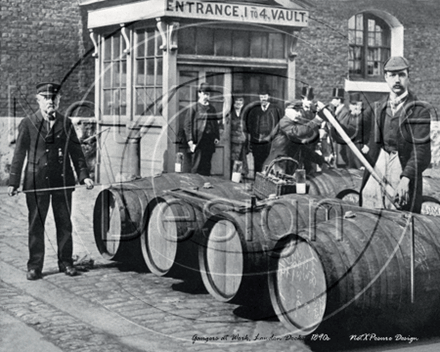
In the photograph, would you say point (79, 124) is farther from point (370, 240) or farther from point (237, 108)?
point (370, 240)

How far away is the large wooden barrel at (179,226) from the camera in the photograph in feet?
21.7

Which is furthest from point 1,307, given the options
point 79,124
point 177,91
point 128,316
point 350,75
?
point 350,75

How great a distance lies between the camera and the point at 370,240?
16.6 feet

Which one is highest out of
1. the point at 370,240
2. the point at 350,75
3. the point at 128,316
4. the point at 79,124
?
the point at 350,75

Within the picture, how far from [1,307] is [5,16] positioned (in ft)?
26.6

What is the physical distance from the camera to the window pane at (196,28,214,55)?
11.9m

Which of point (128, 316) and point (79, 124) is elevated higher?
point (79, 124)

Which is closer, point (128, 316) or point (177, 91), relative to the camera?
point (128, 316)

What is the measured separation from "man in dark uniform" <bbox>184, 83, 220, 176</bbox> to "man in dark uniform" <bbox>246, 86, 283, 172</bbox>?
60 centimetres

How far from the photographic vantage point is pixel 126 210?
23.9ft

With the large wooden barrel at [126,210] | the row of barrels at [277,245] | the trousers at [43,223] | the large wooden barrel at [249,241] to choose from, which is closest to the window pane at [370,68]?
the row of barrels at [277,245]

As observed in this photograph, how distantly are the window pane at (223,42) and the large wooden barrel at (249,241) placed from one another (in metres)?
6.30

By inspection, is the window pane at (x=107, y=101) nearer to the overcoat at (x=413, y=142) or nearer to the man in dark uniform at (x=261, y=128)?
the man in dark uniform at (x=261, y=128)

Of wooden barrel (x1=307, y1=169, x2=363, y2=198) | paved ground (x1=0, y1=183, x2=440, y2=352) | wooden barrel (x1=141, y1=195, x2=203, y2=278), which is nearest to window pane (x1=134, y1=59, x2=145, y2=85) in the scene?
wooden barrel (x1=307, y1=169, x2=363, y2=198)
